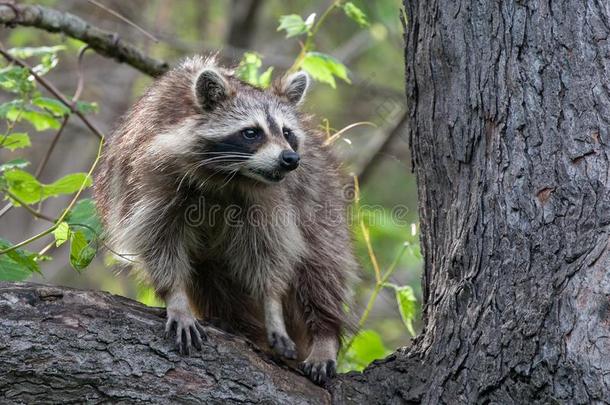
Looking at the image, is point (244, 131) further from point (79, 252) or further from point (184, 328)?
point (184, 328)

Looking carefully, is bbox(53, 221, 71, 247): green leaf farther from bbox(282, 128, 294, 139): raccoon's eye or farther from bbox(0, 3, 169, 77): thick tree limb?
bbox(0, 3, 169, 77): thick tree limb

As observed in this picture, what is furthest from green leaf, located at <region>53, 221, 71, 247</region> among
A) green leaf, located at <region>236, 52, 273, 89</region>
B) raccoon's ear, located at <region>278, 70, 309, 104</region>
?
green leaf, located at <region>236, 52, 273, 89</region>

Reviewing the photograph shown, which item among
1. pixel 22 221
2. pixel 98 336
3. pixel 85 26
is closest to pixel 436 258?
pixel 98 336

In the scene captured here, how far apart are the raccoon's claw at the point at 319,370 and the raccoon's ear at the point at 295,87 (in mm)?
1596

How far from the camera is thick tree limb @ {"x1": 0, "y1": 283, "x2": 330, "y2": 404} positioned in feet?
Answer: 11.1

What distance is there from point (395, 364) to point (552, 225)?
0.91 meters

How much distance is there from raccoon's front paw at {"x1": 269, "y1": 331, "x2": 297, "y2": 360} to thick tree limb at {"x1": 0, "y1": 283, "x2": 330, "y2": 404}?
604 millimetres

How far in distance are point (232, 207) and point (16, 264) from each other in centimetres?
124

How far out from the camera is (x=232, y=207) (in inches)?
193

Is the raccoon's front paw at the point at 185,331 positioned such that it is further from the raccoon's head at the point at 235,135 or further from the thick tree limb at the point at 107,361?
the raccoon's head at the point at 235,135

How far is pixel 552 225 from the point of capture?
11.4ft

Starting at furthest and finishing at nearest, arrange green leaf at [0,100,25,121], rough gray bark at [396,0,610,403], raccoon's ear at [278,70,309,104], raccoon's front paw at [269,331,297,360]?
raccoon's ear at [278,70,309,104], green leaf at [0,100,25,121], raccoon's front paw at [269,331,297,360], rough gray bark at [396,0,610,403]

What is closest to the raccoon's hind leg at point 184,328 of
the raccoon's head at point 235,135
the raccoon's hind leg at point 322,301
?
the raccoon's head at point 235,135

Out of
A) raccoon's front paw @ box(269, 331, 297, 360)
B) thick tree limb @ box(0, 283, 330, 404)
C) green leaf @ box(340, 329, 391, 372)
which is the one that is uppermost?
green leaf @ box(340, 329, 391, 372)
